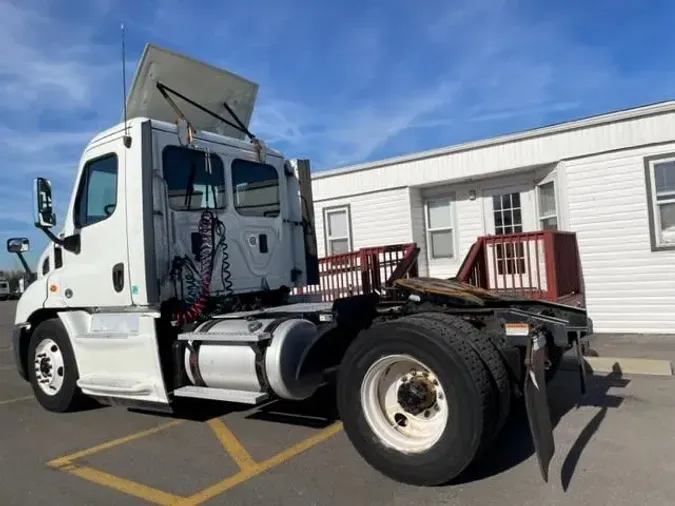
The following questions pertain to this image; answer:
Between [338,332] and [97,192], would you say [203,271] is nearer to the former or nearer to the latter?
[97,192]

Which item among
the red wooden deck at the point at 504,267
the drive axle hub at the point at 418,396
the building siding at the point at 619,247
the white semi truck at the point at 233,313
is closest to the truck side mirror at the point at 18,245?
the white semi truck at the point at 233,313

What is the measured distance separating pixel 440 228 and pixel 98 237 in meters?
8.01

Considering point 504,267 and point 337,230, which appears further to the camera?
point 337,230

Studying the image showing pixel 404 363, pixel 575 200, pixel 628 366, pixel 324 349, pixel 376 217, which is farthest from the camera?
pixel 376 217

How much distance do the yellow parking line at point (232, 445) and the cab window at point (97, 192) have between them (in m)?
2.39

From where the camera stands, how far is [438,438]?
4090 millimetres

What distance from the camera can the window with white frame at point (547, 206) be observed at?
10.9 m

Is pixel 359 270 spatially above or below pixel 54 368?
above

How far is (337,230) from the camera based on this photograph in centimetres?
1363

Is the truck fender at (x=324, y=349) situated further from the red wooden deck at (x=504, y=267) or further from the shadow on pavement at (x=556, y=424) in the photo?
the red wooden deck at (x=504, y=267)

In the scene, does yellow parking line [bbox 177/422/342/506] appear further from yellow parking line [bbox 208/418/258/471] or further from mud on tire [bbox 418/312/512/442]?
mud on tire [bbox 418/312/512/442]

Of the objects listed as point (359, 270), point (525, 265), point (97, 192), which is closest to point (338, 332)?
point (97, 192)

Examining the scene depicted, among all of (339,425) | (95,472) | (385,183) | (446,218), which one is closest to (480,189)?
(446,218)

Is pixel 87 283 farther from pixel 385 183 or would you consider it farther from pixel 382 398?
pixel 385 183
